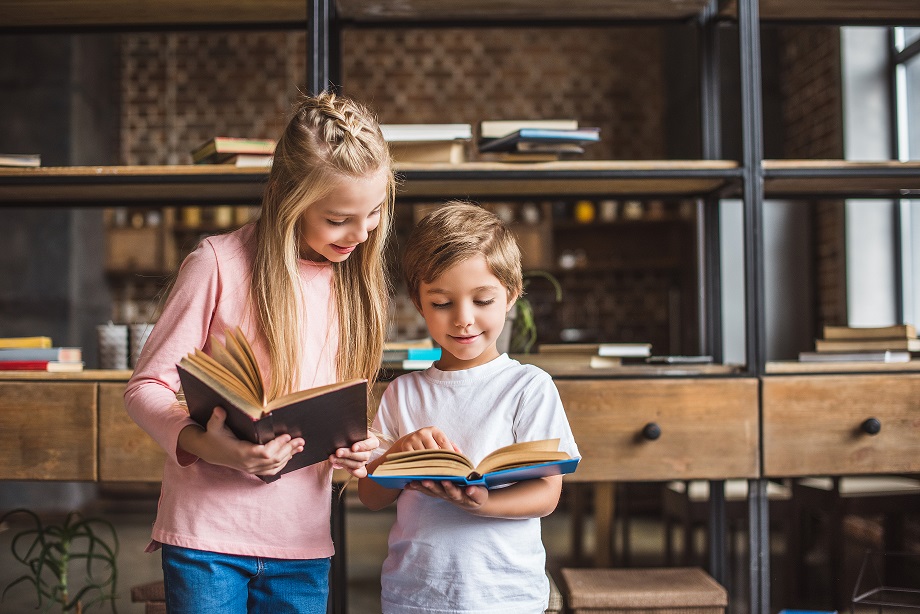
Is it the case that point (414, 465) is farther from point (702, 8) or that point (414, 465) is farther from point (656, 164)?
point (702, 8)

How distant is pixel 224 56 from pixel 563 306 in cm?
320

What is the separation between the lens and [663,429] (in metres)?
2.06

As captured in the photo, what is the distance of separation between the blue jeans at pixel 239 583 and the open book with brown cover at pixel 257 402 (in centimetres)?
22

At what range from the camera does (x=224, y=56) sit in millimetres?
6492

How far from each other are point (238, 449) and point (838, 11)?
2.07m

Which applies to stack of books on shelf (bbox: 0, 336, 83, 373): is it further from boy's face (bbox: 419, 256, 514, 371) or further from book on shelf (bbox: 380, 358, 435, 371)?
boy's face (bbox: 419, 256, 514, 371)

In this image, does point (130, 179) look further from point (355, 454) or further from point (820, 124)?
point (820, 124)

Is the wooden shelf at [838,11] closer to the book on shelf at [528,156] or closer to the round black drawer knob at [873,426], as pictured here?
the book on shelf at [528,156]

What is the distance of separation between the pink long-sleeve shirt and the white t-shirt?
142 mm

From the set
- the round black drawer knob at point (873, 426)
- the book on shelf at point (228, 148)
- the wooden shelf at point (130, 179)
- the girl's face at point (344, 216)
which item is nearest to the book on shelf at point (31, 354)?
the wooden shelf at point (130, 179)

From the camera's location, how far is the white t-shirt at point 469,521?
1351 mm

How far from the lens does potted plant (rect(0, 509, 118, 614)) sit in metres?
2.46

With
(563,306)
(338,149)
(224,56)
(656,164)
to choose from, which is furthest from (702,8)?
(224,56)

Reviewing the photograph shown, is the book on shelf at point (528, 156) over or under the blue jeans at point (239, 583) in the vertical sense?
over
